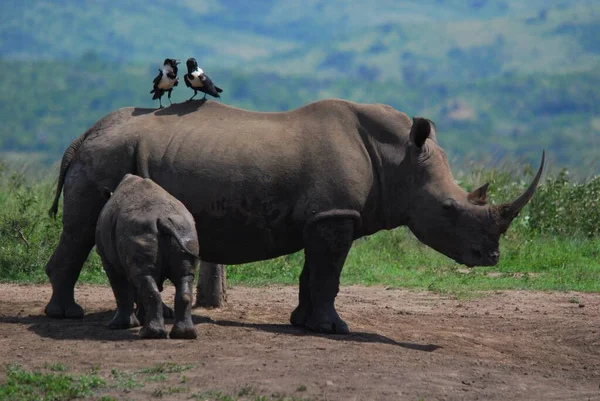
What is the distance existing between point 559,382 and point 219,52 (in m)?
191

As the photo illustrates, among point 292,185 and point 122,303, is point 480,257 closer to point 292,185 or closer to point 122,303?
point 292,185

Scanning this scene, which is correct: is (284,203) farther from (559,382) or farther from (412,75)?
(412,75)

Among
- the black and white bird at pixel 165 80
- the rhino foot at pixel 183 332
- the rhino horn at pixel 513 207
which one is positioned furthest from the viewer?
the black and white bird at pixel 165 80

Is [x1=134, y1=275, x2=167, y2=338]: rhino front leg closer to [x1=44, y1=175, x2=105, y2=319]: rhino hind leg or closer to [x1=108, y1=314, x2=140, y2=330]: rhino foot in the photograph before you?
[x1=108, y1=314, x2=140, y2=330]: rhino foot

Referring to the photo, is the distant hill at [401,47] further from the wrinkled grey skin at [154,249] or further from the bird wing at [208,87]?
the wrinkled grey skin at [154,249]

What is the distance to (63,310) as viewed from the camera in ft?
37.0

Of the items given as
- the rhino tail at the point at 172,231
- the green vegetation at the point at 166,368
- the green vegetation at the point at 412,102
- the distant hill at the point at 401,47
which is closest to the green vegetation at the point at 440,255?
the green vegetation at the point at 412,102

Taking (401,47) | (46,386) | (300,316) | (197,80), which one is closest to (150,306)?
(46,386)

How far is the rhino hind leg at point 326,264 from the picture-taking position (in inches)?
427

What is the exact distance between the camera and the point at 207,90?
37.5 feet

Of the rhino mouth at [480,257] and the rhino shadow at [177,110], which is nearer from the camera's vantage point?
the rhino mouth at [480,257]

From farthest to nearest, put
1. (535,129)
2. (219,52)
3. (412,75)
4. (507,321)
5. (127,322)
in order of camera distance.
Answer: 1. (219,52)
2. (412,75)
3. (535,129)
4. (507,321)
5. (127,322)

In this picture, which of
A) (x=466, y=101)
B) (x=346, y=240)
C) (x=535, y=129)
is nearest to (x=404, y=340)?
(x=346, y=240)

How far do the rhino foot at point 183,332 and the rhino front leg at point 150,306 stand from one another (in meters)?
0.07
